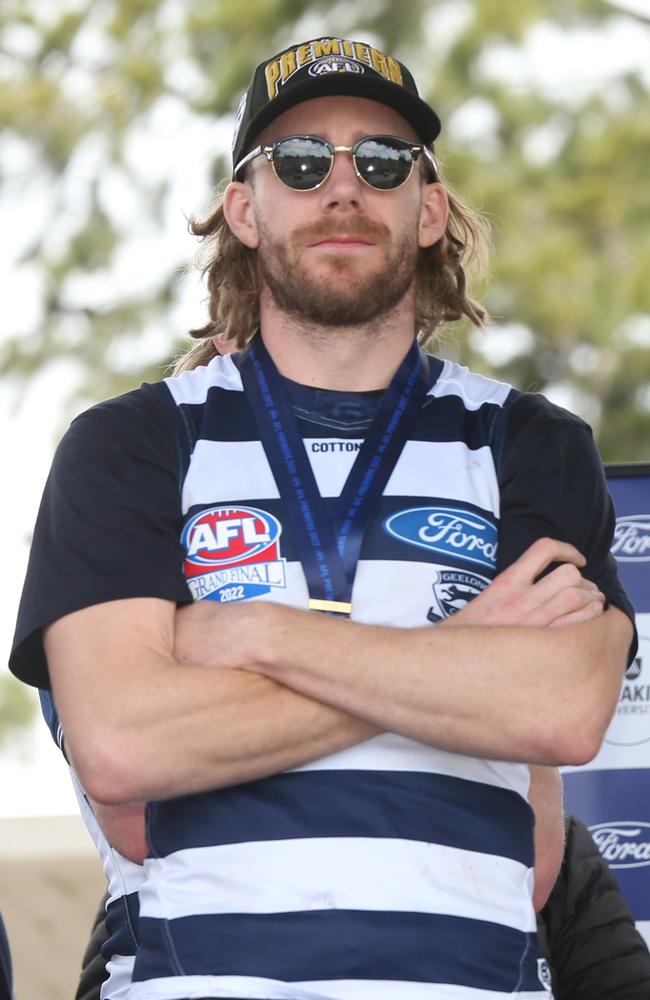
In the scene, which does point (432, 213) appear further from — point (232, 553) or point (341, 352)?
point (232, 553)

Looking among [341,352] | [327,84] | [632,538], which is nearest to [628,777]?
[632,538]

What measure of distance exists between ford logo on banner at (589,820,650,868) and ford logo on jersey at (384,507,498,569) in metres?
1.25

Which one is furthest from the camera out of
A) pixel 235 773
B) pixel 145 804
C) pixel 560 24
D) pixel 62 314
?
pixel 62 314

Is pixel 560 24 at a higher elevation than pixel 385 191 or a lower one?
higher

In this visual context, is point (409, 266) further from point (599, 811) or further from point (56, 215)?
point (56, 215)

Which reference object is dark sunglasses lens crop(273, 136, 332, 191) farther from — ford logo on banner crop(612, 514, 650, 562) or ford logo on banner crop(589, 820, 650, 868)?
ford logo on banner crop(589, 820, 650, 868)

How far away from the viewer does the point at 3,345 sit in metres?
13.0

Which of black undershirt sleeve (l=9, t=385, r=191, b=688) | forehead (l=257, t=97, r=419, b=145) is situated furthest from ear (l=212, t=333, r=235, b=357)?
black undershirt sleeve (l=9, t=385, r=191, b=688)

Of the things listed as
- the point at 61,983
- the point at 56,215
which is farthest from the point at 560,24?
the point at 61,983

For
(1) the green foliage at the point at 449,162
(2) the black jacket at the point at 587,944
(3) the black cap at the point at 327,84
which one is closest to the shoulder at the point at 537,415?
(3) the black cap at the point at 327,84

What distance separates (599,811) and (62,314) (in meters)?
9.84

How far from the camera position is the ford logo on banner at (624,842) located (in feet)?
12.3

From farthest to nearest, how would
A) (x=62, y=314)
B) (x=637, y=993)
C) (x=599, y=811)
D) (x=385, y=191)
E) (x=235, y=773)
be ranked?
(x=62, y=314) → (x=599, y=811) → (x=637, y=993) → (x=385, y=191) → (x=235, y=773)

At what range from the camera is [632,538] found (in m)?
3.81
